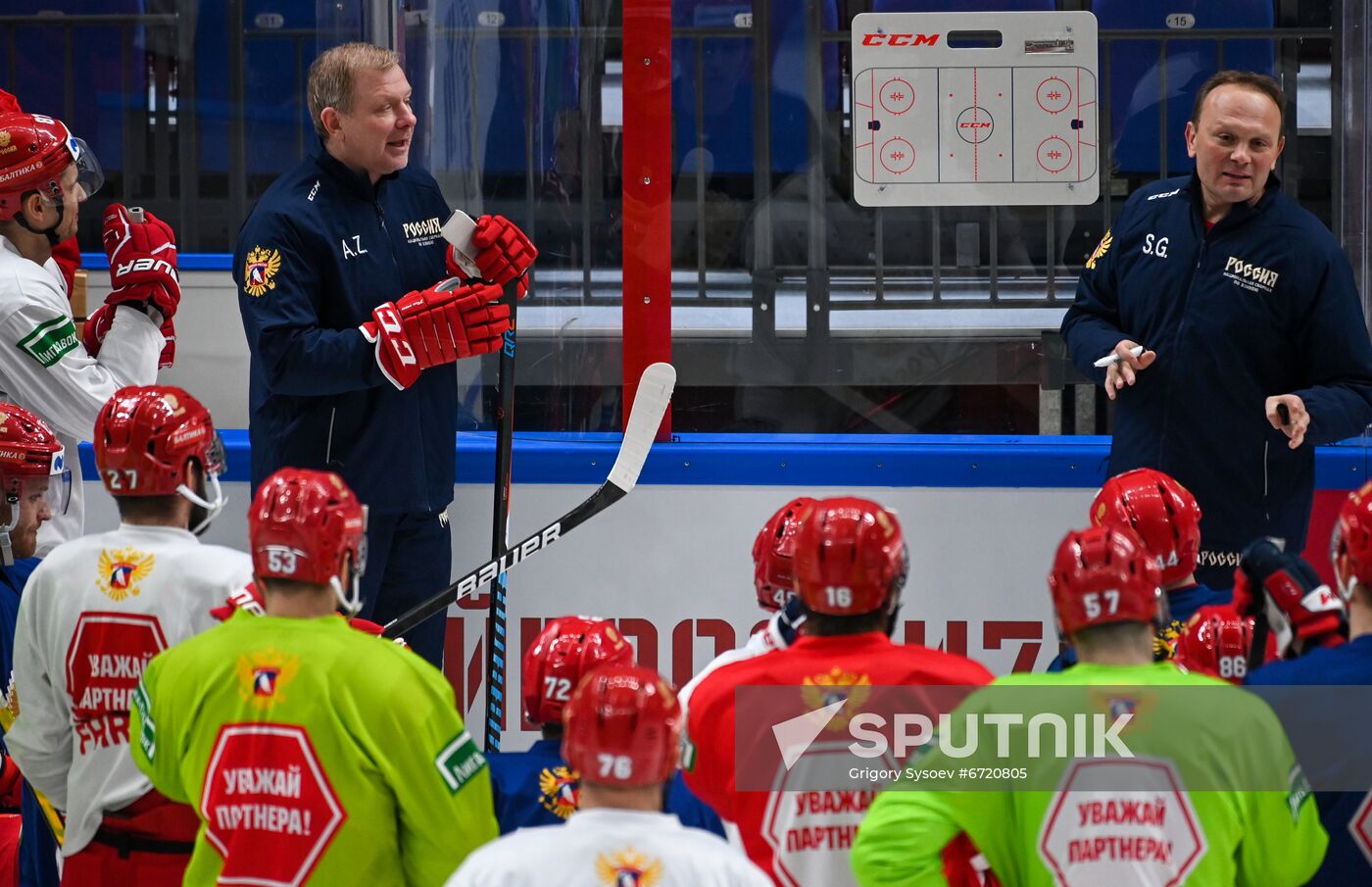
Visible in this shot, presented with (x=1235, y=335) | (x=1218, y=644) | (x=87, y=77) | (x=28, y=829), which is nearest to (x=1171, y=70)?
(x=1235, y=335)

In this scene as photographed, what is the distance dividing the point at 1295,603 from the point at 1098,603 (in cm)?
52

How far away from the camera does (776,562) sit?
2.84 m

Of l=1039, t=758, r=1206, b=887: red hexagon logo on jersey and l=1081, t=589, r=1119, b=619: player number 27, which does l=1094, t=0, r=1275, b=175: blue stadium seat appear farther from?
l=1039, t=758, r=1206, b=887: red hexagon logo on jersey

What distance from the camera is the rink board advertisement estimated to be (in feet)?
13.0

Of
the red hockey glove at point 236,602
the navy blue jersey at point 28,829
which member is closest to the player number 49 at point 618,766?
the red hockey glove at point 236,602

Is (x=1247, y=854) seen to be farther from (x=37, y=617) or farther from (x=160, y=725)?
(x=37, y=617)

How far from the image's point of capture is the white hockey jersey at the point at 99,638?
8.21 feet

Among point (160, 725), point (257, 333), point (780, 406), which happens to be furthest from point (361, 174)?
point (160, 725)

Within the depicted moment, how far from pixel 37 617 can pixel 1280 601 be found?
1.79m

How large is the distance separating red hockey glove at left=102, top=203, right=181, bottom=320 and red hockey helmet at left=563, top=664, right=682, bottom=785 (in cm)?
224

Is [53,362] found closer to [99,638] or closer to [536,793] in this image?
[99,638]

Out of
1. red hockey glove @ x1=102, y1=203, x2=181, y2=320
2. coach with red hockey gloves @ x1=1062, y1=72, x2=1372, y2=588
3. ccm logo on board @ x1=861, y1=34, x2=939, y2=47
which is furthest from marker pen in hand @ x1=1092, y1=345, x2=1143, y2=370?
red hockey glove @ x1=102, y1=203, x2=181, y2=320

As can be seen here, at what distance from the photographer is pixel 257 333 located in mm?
3359

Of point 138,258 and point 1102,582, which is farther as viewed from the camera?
point 138,258
